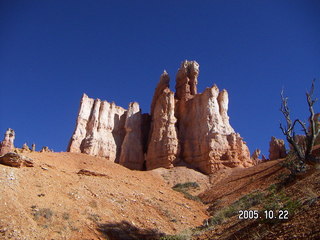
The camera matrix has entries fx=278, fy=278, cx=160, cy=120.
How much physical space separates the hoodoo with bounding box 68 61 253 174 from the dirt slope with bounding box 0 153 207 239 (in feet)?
55.5

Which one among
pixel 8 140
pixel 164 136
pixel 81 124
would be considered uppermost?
pixel 81 124

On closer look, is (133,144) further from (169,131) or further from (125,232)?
(125,232)

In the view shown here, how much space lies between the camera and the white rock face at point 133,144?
→ 4247cm

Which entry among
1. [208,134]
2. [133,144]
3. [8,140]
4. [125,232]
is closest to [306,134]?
[125,232]

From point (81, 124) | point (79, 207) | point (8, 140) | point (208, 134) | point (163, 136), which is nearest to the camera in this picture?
point (79, 207)

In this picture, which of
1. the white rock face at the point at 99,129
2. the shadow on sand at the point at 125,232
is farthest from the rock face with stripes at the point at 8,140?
the shadow on sand at the point at 125,232

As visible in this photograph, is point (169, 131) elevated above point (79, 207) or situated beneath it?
elevated above

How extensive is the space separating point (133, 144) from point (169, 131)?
7.95 m

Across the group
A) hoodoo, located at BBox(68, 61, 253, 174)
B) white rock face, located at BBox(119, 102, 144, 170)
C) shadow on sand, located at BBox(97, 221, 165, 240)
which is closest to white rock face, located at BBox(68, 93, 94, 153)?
hoodoo, located at BBox(68, 61, 253, 174)

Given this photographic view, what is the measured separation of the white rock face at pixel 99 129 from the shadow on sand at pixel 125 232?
32028mm

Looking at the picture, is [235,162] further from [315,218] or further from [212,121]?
[315,218]

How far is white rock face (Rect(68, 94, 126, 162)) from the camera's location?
4431 cm

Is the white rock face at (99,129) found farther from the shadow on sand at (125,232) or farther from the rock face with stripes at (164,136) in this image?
the shadow on sand at (125,232)

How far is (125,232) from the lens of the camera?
472 inches
